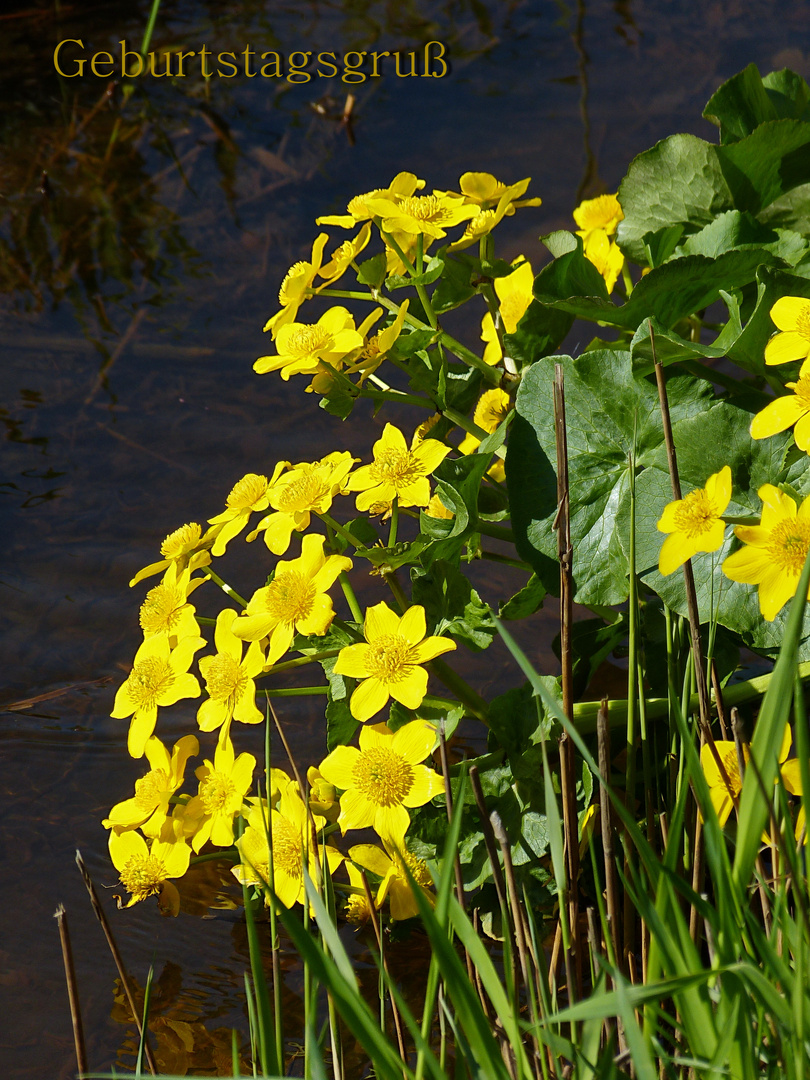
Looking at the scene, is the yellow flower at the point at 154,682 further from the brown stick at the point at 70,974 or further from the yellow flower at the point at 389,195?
the yellow flower at the point at 389,195

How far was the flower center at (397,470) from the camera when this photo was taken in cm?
116

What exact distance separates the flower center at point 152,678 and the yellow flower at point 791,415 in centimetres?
71

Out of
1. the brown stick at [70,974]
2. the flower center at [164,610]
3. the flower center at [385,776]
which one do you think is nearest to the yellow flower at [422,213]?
the flower center at [164,610]

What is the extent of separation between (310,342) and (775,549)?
0.59 metres

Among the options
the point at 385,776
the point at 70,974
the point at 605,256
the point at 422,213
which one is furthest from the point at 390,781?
the point at 605,256

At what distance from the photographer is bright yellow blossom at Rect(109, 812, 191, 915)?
118 centimetres

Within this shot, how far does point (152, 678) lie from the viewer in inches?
45.8

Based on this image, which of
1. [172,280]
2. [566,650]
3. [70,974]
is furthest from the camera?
[172,280]

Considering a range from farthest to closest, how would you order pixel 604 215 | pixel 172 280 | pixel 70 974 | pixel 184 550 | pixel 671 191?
pixel 172 280 < pixel 604 215 < pixel 671 191 < pixel 184 550 < pixel 70 974

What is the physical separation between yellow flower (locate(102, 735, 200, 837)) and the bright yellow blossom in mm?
24

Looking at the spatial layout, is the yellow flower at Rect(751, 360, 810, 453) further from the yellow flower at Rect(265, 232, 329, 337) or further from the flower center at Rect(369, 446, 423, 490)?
the yellow flower at Rect(265, 232, 329, 337)

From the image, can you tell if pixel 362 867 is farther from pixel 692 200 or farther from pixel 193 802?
pixel 692 200

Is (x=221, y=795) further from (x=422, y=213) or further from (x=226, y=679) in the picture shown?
(x=422, y=213)

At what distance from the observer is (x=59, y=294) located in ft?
9.49
